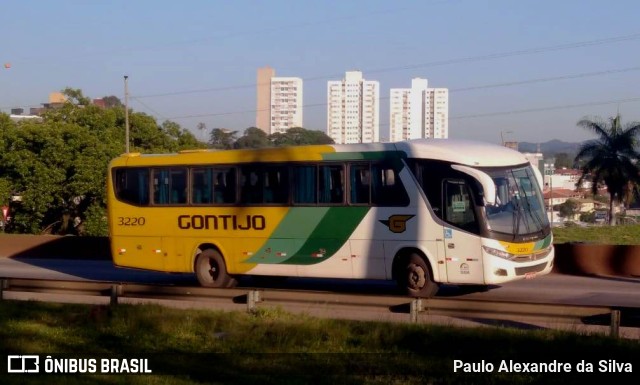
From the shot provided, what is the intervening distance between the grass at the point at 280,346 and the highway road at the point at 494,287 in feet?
14.5

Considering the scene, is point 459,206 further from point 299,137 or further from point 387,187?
point 299,137

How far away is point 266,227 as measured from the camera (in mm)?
20016

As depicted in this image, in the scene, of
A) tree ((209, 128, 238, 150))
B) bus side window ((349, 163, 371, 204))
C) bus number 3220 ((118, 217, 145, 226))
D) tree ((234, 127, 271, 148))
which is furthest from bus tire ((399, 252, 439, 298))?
tree ((209, 128, 238, 150))

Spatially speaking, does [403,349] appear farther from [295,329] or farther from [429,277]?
[429,277]

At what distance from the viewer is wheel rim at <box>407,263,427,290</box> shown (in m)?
17.9

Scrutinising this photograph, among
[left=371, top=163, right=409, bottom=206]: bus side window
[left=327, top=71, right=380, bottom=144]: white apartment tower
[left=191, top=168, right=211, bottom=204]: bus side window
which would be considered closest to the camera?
[left=371, top=163, right=409, bottom=206]: bus side window

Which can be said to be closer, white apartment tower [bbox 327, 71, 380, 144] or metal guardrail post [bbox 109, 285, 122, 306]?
metal guardrail post [bbox 109, 285, 122, 306]

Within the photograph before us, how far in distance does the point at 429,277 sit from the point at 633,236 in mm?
17610

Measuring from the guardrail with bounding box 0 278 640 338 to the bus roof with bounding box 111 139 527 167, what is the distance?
14.2 feet

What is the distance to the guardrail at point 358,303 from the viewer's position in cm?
1272

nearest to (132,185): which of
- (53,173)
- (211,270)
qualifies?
(211,270)

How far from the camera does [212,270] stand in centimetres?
2102
